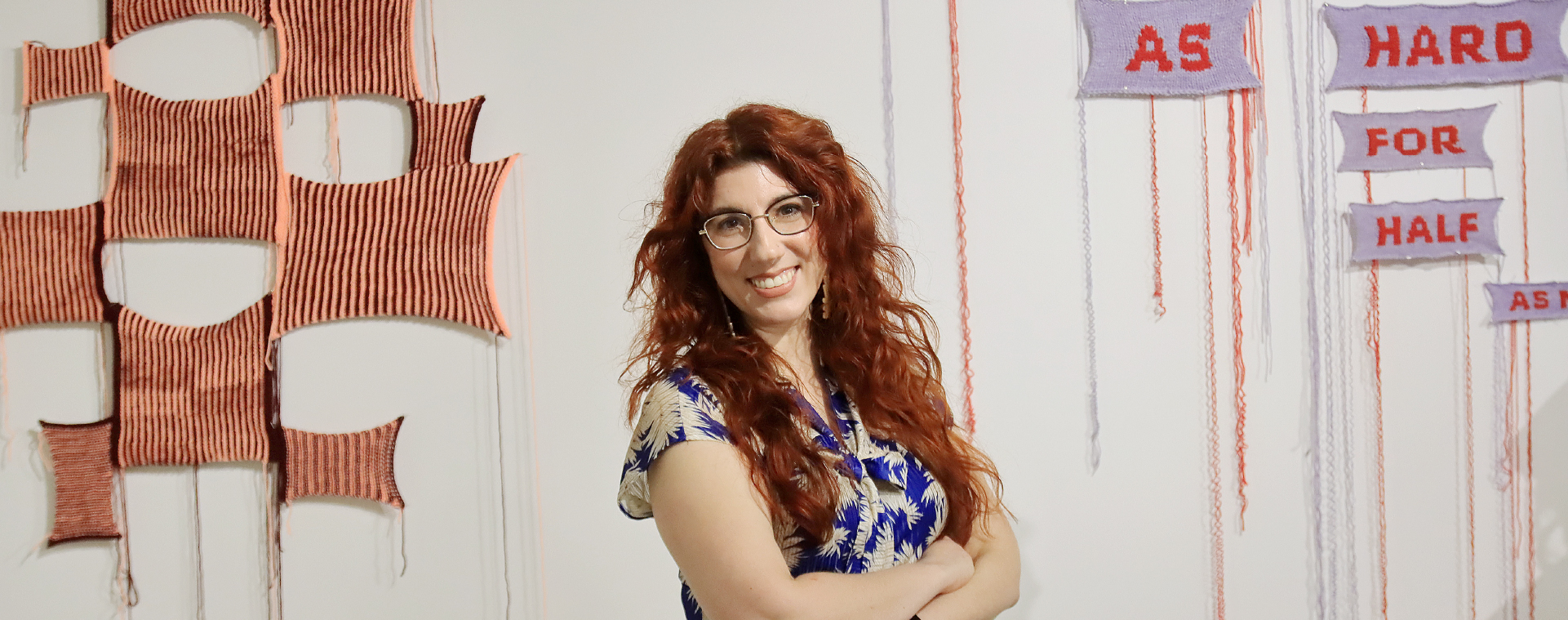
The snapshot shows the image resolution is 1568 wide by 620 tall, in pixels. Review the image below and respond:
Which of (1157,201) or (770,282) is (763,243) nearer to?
(770,282)

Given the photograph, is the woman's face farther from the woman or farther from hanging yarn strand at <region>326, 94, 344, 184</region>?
hanging yarn strand at <region>326, 94, 344, 184</region>

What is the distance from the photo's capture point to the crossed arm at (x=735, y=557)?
2.94 feet

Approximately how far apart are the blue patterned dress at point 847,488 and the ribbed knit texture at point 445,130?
909mm

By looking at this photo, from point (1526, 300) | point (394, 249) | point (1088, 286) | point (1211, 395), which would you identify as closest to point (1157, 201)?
point (1088, 286)

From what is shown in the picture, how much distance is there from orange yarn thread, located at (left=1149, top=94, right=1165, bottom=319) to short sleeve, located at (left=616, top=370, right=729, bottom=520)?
3.50 feet

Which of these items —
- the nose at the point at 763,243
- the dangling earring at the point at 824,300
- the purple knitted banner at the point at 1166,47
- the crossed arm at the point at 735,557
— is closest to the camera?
the crossed arm at the point at 735,557

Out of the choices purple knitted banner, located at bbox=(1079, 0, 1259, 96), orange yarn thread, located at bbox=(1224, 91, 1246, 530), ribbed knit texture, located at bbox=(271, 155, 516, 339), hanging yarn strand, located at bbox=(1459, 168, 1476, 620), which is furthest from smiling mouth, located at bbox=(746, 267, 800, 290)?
hanging yarn strand, located at bbox=(1459, 168, 1476, 620)

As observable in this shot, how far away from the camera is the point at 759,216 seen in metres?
1.02

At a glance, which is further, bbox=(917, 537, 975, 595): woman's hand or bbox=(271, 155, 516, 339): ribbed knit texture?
bbox=(271, 155, 516, 339): ribbed knit texture

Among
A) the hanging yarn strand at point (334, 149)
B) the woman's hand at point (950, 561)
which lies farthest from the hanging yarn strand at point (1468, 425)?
the hanging yarn strand at point (334, 149)

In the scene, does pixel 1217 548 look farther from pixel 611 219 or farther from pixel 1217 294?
pixel 611 219

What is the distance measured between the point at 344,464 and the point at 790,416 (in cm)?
110

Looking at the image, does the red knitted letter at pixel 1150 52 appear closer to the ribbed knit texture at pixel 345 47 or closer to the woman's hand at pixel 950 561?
the woman's hand at pixel 950 561

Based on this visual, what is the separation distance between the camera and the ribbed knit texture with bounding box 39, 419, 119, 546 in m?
1.77
